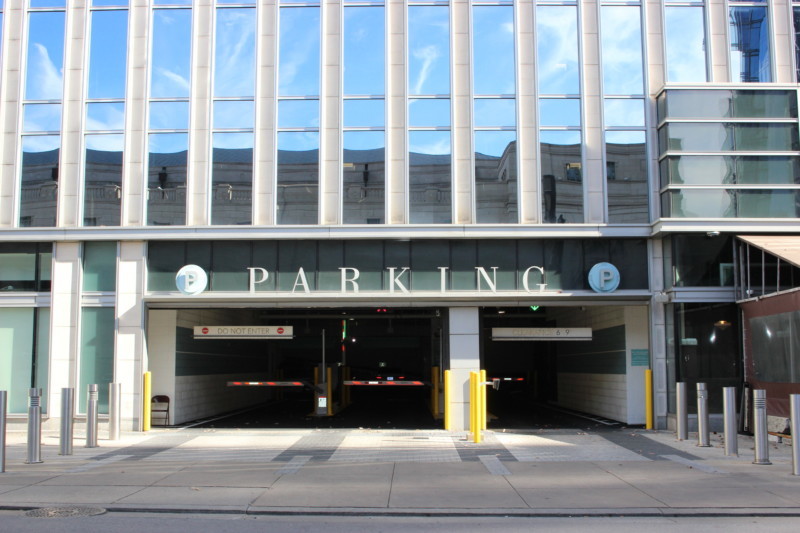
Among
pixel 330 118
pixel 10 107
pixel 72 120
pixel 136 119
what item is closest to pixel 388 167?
pixel 330 118

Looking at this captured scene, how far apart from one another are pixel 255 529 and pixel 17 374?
1228 cm

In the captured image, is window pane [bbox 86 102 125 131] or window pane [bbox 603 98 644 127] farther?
window pane [bbox 86 102 125 131]

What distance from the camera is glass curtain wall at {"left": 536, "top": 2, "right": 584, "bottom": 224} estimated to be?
17.9m

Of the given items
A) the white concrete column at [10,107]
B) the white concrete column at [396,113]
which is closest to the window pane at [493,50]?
the white concrete column at [396,113]

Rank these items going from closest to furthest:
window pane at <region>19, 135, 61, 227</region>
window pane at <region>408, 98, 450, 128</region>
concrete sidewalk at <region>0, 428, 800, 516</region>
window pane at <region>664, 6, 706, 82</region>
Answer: concrete sidewalk at <region>0, 428, 800, 516</region>
window pane at <region>408, 98, 450, 128</region>
window pane at <region>664, 6, 706, 82</region>
window pane at <region>19, 135, 61, 227</region>

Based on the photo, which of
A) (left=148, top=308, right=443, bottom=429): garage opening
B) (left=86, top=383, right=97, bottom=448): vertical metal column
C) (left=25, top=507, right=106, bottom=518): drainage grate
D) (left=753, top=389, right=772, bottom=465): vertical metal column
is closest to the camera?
(left=25, top=507, right=106, bottom=518): drainage grate

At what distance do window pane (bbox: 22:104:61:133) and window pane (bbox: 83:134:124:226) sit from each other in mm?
955

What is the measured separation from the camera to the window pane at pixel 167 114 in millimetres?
18328

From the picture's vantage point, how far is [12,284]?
18.5m

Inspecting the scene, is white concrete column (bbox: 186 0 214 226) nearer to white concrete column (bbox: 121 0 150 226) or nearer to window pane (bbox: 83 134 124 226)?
white concrete column (bbox: 121 0 150 226)

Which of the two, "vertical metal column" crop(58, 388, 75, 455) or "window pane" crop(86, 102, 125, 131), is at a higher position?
"window pane" crop(86, 102, 125, 131)

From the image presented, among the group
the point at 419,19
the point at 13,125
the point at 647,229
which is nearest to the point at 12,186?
the point at 13,125

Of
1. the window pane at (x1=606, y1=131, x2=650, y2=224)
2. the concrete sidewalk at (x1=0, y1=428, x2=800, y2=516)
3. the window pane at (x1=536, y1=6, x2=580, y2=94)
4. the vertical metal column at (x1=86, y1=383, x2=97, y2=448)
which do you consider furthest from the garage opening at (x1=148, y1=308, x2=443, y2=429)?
the window pane at (x1=536, y1=6, x2=580, y2=94)

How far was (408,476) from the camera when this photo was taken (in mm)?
11727
